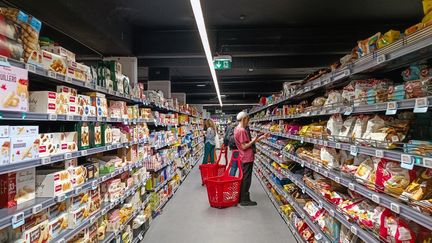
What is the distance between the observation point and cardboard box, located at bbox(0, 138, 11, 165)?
5.21 ft

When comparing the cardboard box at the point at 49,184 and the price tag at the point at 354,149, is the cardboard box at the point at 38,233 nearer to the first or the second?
the cardboard box at the point at 49,184

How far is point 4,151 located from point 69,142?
0.77 m

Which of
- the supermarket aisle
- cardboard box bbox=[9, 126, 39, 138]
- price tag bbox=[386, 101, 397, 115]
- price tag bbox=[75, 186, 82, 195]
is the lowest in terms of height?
the supermarket aisle

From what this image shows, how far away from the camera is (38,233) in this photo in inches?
76.6

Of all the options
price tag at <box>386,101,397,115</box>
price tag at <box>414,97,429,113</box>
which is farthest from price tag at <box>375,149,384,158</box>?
price tag at <box>414,97,429,113</box>

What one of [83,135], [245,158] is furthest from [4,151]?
[245,158]

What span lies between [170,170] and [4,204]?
15.7ft

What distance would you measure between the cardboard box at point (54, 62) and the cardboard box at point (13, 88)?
336mm

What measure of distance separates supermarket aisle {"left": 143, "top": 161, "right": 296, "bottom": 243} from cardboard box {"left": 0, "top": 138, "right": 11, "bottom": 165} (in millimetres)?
2779

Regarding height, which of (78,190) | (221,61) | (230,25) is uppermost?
(230,25)

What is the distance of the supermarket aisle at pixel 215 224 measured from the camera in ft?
13.4

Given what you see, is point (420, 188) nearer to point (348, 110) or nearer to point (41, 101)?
point (348, 110)

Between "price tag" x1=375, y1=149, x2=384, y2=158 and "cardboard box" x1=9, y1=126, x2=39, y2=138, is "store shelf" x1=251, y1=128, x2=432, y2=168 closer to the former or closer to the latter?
"price tag" x1=375, y1=149, x2=384, y2=158

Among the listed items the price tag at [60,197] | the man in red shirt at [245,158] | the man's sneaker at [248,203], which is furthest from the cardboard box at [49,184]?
the man's sneaker at [248,203]
